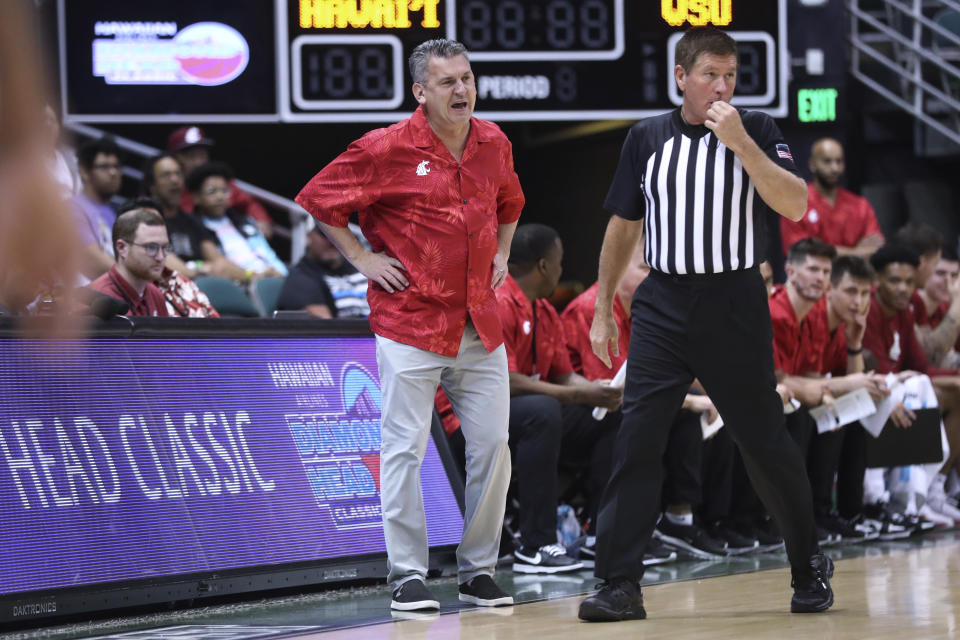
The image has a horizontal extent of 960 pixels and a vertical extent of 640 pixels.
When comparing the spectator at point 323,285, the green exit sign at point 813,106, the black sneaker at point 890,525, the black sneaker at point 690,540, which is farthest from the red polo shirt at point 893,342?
the spectator at point 323,285

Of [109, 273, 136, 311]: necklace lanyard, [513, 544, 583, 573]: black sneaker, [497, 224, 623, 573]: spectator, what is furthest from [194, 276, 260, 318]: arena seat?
[513, 544, 583, 573]: black sneaker

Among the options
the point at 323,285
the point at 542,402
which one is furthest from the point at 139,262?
the point at 323,285

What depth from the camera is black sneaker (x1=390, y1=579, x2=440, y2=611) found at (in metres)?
4.80

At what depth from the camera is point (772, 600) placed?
504 cm

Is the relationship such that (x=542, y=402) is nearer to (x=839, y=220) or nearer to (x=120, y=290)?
(x=120, y=290)

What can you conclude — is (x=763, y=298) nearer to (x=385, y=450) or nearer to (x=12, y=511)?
(x=385, y=450)

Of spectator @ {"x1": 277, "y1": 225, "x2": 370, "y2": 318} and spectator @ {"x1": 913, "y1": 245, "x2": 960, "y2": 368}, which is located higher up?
spectator @ {"x1": 277, "y1": 225, "x2": 370, "y2": 318}

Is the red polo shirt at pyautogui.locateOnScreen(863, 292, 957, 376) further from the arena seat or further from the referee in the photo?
the referee

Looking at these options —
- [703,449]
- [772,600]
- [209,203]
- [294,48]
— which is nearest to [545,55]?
[294,48]

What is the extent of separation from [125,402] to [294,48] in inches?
189

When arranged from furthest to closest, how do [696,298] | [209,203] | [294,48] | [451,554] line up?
[294,48], [209,203], [451,554], [696,298]

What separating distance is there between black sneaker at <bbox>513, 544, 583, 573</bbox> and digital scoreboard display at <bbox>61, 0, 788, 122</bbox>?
4.24 meters

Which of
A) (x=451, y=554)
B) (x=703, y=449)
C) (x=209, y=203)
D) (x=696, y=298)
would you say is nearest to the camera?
(x=696, y=298)

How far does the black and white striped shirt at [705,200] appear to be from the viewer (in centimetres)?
464
